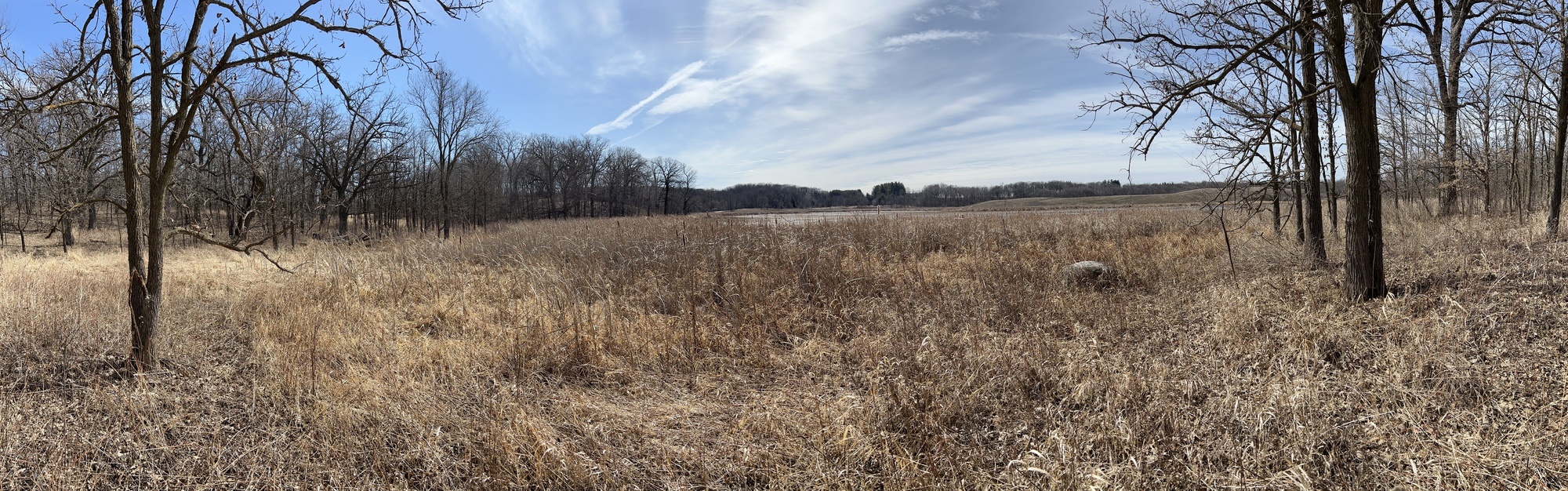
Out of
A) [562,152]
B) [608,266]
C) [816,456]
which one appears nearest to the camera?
[816,456]

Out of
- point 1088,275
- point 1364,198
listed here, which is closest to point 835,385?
point 1088,275

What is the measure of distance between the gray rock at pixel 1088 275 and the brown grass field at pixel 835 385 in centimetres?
26

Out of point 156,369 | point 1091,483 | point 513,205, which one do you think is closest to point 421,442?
point 156,369

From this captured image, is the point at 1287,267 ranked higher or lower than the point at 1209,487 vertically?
higher

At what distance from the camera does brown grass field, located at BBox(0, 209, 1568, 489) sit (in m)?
2.87

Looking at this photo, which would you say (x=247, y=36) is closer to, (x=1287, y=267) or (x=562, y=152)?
(x=1287, y=267)

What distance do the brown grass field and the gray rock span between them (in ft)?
0.86

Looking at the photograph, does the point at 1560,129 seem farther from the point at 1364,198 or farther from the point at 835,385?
the point at 835,385

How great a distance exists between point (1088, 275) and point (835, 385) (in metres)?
4.61

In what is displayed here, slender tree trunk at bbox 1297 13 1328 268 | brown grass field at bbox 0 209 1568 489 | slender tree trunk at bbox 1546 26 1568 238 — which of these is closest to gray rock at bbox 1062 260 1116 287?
brown grass field at bbox 0 209 1568 489

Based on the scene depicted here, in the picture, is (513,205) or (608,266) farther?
(513,205)

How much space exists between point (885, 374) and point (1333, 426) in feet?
7.71

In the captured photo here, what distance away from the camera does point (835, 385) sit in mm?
4203

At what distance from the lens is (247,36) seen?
12.3ft
